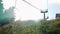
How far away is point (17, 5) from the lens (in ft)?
7.75

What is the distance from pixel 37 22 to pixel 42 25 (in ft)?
0.34

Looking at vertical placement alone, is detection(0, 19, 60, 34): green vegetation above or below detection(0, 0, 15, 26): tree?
below

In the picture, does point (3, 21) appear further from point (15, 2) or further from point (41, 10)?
point (41, 10)

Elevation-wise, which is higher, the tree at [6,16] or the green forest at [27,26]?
the tree at [6,16]

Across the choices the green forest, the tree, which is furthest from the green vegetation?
the tree

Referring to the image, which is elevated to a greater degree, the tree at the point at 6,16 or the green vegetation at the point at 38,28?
the tree at the point at 6,16

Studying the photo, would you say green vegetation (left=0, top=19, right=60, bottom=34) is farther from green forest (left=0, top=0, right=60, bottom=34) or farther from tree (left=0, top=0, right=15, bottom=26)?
tree (left=0, top=0, right=15, bottom=26)

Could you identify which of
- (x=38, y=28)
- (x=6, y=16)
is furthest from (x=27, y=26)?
(x=6, y=16)

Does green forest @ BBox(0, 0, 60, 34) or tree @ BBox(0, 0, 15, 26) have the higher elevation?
tree @ BBox(0, 0, 15, 26)

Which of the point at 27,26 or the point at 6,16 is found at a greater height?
the point at 6,16

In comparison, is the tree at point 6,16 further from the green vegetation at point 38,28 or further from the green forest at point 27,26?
the green vegetation at point 38,28

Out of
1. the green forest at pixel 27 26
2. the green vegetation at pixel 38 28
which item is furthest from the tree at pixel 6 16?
the green vegetation at pixel 38 28

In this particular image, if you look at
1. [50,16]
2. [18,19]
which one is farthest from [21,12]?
[50,16]

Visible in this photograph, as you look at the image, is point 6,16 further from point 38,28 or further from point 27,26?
point 38,28
